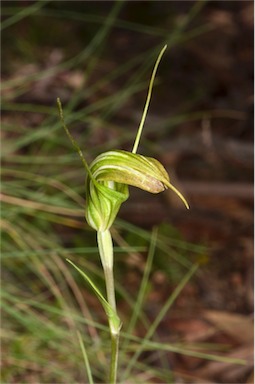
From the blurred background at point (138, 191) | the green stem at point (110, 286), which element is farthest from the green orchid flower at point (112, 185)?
the blurred background at point (138, 191)

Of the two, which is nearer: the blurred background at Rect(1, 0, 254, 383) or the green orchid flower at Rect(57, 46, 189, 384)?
the green orchid flower at Rect(57, 46, 189, 384)

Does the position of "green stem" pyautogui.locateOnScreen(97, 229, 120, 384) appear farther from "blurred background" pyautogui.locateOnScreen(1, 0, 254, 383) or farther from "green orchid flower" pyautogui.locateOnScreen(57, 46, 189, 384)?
"blurred background" pyautogui.locateOnScreen(1, 0, 254, 383)

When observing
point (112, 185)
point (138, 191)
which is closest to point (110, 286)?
point (112, 185)

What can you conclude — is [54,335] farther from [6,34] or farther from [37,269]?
[6,34]

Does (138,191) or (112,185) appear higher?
(138,191)

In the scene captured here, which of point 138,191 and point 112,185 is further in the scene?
point 138,191

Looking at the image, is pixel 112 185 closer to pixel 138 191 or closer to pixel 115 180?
pixel 115 180

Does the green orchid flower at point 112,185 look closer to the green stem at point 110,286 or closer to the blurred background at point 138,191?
the green stem at point 110,286

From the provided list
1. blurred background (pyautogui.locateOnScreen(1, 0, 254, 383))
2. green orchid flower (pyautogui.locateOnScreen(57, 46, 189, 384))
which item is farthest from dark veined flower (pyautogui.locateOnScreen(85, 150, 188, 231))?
blurred background (pyautogui.locateOnScreen(1, 0, 254, 383))

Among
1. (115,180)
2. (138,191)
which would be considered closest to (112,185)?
(115,180)
